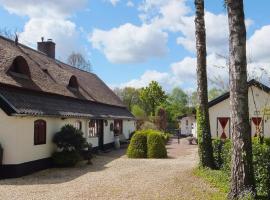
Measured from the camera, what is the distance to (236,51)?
10.8 m

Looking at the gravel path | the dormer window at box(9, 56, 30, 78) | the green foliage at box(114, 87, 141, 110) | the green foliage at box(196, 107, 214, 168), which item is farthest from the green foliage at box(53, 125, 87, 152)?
the green foliage at box(114, 87, 141, 110)

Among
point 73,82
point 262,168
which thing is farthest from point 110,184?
point 73,82

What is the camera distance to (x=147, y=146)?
26.0 metres

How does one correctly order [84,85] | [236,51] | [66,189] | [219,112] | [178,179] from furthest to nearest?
1. [84,85]
2. [219,112]
3. [178,179]
4. [66,189]
5. [236,51]

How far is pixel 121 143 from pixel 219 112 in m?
12.0

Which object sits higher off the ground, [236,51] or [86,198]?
[236,51]

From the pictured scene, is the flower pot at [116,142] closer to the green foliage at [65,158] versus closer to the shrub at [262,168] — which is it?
the green foliage at [65,158]

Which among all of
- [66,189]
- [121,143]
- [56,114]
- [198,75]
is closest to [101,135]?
[121,143]

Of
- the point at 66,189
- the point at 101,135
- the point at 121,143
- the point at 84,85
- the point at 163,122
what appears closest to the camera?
the point at 66,189

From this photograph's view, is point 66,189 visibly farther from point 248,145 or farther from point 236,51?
point 236,51

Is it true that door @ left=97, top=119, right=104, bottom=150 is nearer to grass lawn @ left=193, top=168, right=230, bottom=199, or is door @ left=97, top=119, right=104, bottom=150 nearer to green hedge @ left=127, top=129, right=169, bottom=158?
green hedge @ left=127, top=129, right=169, bottom=158

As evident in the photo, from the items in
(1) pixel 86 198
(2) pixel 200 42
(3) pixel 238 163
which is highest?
(2) pixel 200 42

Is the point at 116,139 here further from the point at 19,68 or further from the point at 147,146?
the point at 19,68

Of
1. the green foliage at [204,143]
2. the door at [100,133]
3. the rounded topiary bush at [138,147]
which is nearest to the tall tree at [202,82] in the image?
the green foliage at [204,143]
